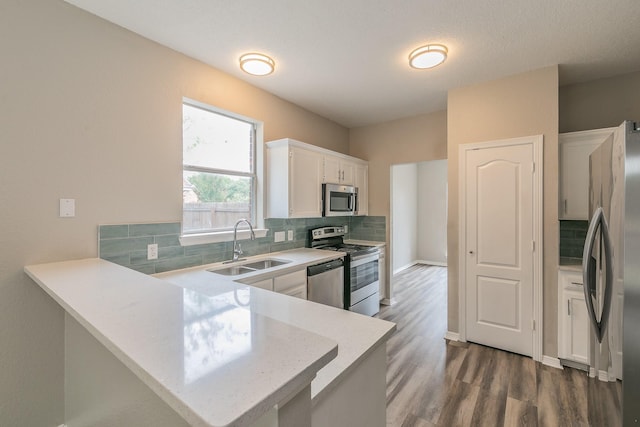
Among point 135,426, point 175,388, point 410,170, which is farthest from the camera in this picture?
point 410,170

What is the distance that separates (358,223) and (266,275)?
2429mm

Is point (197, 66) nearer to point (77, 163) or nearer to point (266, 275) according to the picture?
point (77, 163)

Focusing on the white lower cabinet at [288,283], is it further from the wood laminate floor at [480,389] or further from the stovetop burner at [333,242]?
the wood laminate floor at [480,389]

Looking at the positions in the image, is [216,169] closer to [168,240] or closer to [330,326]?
[168,240]

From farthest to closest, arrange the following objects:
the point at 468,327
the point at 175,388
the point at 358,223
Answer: the point at 358,223 → the point at 468,327 → the point at 175,388

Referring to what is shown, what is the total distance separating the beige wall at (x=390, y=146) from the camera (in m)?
3.79

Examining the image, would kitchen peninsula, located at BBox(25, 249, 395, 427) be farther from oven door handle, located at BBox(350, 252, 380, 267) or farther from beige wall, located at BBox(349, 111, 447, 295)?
beige wall, located at BBox(349, 111, 447, 295)

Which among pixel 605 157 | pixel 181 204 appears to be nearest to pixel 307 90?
pixel 181 204

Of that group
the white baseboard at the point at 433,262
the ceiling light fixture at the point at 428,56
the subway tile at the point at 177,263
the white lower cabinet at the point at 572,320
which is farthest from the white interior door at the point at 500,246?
the white baseboard at the point at 433,262

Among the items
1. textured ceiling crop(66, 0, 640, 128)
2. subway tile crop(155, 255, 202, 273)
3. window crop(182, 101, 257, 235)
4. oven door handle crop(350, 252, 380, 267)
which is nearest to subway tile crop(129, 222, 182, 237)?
window crop(182, 101, 257, 235)

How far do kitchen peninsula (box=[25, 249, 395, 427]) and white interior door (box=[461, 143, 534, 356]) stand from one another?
7.01ft

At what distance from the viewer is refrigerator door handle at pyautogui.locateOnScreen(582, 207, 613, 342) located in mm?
1360

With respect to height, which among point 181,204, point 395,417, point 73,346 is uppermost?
point 181,204

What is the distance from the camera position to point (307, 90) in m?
3.12
